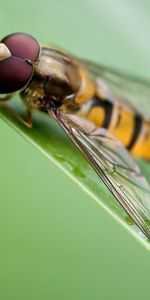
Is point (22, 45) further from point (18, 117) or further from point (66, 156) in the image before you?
point (66, 156)

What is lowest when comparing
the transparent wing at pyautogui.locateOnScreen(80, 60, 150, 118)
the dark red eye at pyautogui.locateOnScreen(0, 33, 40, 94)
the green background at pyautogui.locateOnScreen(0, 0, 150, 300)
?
the green background at pyautogui.locateOnScreen(0, 0, 150, 300)

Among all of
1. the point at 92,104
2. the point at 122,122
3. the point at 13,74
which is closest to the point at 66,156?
the point at 13,74

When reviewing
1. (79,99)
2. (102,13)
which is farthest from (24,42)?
Answer: (102,13)

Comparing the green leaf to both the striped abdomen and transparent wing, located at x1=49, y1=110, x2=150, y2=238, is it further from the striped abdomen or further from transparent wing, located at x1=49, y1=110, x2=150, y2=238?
the striped abdomen

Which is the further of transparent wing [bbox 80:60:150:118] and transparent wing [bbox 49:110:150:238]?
transparent wing [bbox 80:60:150:118]

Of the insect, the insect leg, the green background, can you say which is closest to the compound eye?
the insect

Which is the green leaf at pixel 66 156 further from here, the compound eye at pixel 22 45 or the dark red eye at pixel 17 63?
the compound eye at pixel 22 45
